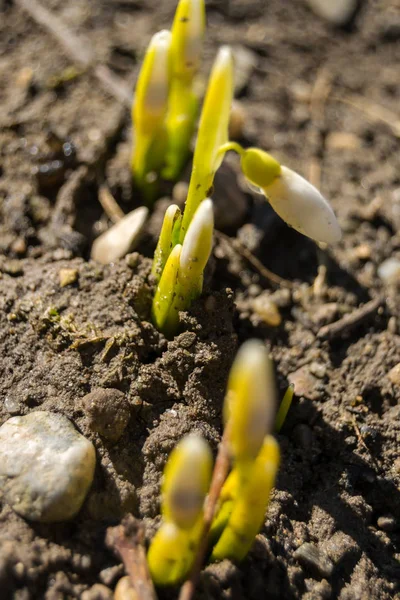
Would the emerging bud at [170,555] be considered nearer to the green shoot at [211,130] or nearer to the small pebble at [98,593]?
the small pebble at [98,593]

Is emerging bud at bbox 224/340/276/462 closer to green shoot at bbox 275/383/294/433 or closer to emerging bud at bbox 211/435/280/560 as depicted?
emerging bud at bbox 211/435/280/560

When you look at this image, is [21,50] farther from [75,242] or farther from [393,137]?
[393,137]

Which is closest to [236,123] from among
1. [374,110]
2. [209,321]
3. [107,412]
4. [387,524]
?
[374,110]

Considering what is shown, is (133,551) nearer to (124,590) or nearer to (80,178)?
(124,590)

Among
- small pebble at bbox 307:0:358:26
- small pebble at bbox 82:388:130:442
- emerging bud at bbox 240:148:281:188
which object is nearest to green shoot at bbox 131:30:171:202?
emerging bud at bbox 240:148:281:188

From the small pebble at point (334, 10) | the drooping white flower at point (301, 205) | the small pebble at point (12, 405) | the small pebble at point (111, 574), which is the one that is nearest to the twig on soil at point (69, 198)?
the small pebble at point (12, 405)

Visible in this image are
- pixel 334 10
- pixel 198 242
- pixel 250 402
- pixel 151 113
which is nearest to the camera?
pixel 250 402
